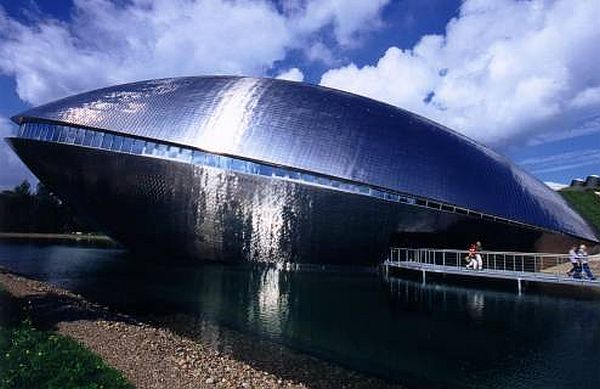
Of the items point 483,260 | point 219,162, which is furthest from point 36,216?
point 483,260

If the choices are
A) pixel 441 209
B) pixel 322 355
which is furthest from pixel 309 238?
pixel 322 355

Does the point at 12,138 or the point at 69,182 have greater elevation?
the point at 12,138

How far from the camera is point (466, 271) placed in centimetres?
2902

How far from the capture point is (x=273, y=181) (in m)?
33.1

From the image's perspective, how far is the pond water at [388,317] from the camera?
1264cm

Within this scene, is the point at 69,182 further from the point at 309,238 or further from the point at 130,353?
the point at 130,353

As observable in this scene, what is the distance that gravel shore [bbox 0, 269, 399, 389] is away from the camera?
33.7 ft

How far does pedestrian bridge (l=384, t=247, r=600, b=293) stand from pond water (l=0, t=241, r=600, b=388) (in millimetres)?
1522

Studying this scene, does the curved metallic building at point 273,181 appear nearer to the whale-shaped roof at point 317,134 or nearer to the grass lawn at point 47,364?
the whale-shaped roof at point 317,134

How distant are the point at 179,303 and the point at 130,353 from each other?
349 inches

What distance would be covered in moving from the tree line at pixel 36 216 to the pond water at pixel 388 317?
49134mm

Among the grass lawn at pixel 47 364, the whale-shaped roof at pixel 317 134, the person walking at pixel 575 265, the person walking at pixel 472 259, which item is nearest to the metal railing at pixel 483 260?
the person walking at pixel 472 259

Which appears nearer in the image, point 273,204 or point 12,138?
point 273,204

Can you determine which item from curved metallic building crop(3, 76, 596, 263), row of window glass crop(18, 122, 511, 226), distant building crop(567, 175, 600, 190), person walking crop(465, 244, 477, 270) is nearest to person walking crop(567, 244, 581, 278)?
person walking crop(465, 244, 477, 270)
